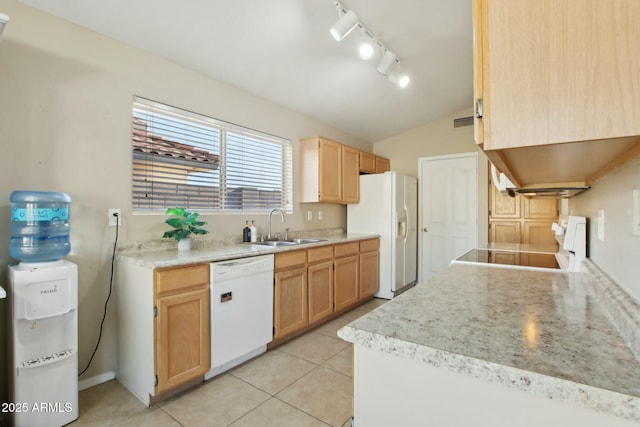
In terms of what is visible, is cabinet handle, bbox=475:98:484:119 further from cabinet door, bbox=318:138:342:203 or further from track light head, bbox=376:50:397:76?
cabinet door, bbox=318:138:342:203

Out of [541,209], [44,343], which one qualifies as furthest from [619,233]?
[541,209]

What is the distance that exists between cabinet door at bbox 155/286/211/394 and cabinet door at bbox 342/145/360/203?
2423 millimetres

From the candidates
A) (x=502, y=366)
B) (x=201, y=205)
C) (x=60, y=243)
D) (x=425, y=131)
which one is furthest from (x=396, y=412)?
(x=425, y=131)

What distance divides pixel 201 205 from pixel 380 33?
2146 millimetres

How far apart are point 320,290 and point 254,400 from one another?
131 centimetres

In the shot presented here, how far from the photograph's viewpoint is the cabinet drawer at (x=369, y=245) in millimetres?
3844

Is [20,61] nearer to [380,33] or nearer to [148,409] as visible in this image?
[148,409]

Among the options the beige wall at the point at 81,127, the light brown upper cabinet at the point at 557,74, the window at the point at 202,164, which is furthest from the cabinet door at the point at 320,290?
the light brown upper cabinet at the point at 557,74

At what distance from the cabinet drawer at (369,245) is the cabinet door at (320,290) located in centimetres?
71

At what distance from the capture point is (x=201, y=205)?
9.09ft

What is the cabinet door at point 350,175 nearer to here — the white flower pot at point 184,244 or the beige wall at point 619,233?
the white flower pot at point 184,244

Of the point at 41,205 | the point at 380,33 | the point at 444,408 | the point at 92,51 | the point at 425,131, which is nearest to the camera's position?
the point at 444,408

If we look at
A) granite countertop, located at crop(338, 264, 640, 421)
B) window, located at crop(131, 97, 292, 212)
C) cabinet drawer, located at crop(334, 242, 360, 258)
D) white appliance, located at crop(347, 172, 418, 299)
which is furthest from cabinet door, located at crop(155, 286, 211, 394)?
white appliance, located at crop(347, 172, 418, 299)

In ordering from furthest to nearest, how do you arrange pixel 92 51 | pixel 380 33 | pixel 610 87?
pixel 380 33, pixel 92 51, pixel 610 87
